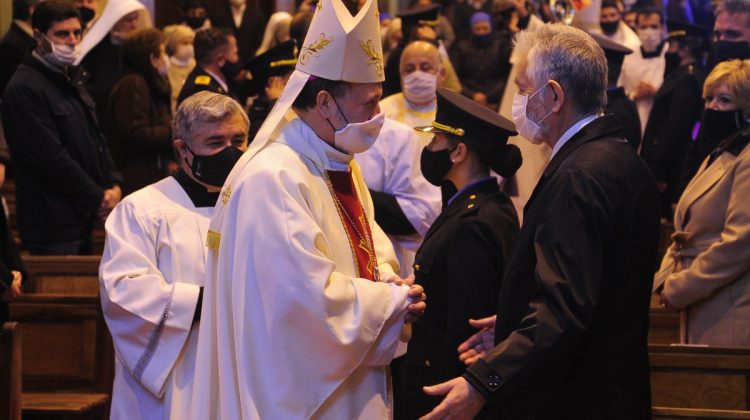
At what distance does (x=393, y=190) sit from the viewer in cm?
632

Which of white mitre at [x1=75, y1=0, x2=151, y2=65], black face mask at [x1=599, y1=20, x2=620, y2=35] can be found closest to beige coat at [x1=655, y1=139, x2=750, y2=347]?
white mitre at [x1=75, y1=0, x2=151, y2=65]

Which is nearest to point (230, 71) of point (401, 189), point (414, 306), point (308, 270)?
point (401, 189)

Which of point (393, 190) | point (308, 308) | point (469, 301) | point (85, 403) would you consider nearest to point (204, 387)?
point (308, 308)

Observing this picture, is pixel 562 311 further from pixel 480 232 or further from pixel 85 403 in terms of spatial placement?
pixel 85 403

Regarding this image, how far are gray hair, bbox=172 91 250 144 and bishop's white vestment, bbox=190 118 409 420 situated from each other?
1.01 m

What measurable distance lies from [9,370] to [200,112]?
1.51 m

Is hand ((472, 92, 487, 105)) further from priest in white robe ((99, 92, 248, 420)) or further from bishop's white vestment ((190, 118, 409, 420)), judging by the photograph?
bishop's white vestment ((190, 118, 409, 420))

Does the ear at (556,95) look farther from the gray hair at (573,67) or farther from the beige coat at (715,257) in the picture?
the beige coat at (715,257)

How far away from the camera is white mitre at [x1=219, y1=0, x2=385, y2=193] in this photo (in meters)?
3.89

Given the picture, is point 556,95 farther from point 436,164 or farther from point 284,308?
point 436,164

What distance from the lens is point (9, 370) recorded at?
522 cm

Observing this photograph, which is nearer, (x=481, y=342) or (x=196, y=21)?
(x=481, y=342)

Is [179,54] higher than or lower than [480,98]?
higher

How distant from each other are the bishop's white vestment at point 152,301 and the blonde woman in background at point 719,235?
2472 millimetres
